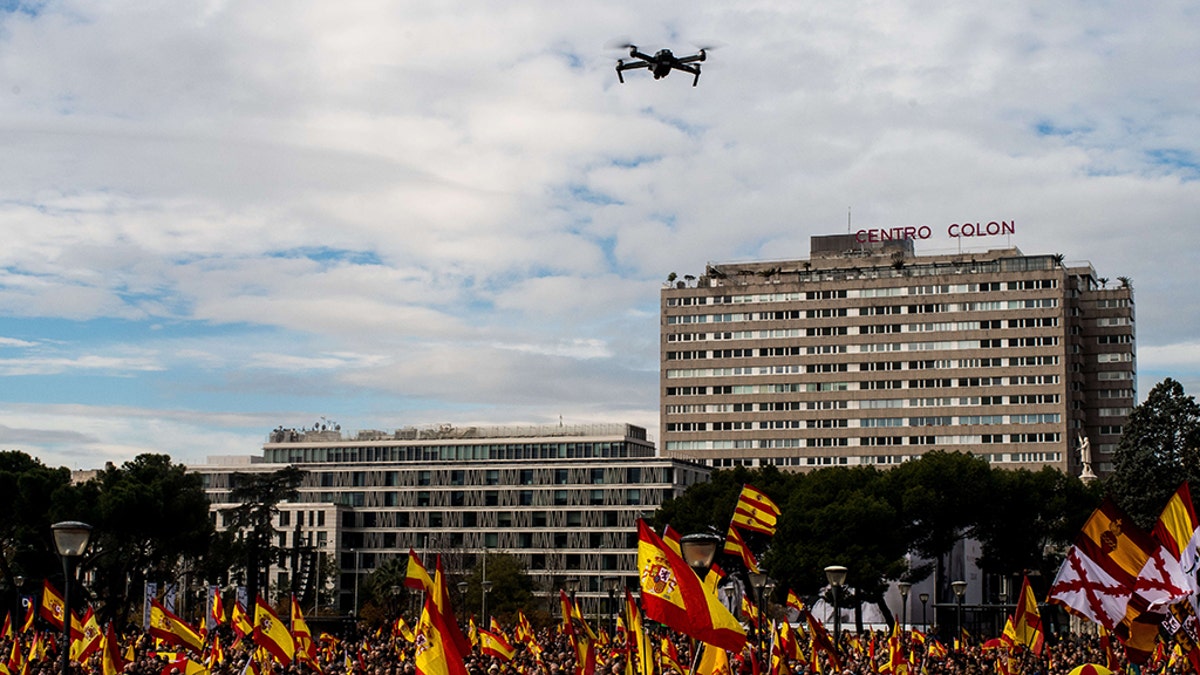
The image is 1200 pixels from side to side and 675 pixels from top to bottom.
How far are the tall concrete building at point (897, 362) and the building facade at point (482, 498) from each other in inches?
320

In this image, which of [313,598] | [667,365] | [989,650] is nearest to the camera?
[989,650]

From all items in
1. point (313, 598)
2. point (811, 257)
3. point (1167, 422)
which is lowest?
point (313, 598)

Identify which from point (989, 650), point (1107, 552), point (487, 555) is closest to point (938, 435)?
point (487, 555)

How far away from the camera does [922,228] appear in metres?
136

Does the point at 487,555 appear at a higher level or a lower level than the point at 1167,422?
lower

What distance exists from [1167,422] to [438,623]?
58.9 m

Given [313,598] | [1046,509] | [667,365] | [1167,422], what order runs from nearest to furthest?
[1167,422] → [1046,509] → [313,598] → [667,365]

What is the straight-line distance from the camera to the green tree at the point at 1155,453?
67438mm

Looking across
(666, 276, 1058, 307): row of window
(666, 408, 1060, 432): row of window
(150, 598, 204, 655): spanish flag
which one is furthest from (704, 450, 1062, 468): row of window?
(150, 598, 204, 655): spanish flag

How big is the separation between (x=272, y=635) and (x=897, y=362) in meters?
108

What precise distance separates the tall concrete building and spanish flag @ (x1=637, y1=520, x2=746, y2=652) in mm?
111427

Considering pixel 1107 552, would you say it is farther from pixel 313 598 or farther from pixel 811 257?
pixel 811 257

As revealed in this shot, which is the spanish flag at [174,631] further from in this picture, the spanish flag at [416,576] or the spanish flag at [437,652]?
the spanish flag at [437,652]

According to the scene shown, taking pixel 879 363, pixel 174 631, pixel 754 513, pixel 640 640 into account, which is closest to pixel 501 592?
pixel 879 363
